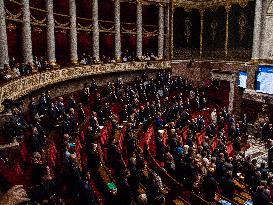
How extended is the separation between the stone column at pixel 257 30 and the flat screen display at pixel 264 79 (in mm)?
2146

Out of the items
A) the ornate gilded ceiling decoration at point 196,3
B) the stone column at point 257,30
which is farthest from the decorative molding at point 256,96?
the ornate gilded ceiling decoration at point 196,3

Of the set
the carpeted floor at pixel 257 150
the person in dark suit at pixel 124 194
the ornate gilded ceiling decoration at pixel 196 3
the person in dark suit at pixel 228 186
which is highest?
the ornate gilded ceiling decoration at pixel 196 3

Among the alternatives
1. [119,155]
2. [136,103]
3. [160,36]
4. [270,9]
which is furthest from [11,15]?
[270,9]

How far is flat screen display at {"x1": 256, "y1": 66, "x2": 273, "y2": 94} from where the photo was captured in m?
16.9

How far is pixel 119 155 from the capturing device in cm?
770

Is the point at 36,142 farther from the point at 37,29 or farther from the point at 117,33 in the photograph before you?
the point at 117,33

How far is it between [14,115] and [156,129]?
19.8ft

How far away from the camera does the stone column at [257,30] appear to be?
19.3 meters

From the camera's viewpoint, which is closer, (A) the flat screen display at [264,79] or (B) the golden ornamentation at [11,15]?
(B) the golden ornamentation at [11,15]

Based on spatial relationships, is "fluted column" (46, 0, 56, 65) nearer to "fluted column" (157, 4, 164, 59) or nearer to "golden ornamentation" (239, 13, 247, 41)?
"fluted column" (157, 4, 164, 59)

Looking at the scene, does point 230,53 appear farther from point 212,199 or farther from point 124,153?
point 212,199

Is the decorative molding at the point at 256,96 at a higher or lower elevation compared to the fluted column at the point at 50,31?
lower

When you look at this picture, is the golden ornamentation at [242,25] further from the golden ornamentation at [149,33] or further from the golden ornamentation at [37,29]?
the golden ornamentation at [37,29]

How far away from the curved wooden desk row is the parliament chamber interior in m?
0.06
